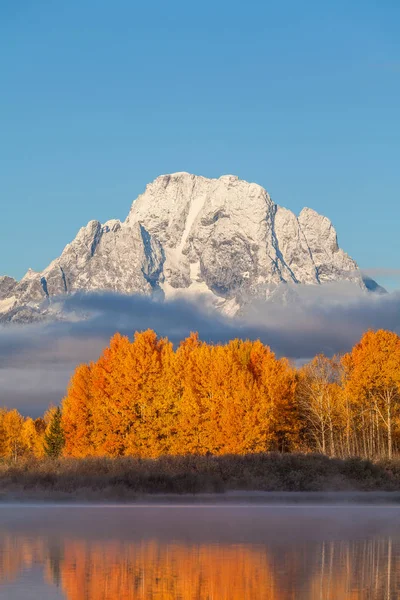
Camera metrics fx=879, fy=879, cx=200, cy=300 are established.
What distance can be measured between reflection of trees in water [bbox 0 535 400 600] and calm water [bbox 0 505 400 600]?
2cm

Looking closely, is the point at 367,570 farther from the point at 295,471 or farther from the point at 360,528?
the point at 295,471

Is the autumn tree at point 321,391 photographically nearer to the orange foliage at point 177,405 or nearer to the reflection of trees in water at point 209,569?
the orange foliage at point 177,405

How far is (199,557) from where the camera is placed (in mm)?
19312

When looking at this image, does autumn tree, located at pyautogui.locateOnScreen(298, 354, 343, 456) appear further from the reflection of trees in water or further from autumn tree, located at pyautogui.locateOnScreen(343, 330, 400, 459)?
the reflection of trees in water

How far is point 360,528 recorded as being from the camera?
27.9 m

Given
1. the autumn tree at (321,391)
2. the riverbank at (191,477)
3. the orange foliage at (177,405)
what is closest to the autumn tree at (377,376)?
the autumn tree at (321,391)

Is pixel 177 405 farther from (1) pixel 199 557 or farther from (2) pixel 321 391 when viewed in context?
(1) pixel 199 557

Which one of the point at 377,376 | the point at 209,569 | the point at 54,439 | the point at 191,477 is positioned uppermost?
the point at 377,376

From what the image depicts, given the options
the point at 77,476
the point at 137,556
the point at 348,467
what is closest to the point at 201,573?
the point at 137,556

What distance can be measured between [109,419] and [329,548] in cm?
4561

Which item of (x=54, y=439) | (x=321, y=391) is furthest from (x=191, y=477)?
(x=54, y=439)

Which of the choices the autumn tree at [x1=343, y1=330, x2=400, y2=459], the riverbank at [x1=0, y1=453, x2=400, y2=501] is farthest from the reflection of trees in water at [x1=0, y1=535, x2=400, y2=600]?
the autumn tree at [x1=343, y1=330, x2=400, y2=459]

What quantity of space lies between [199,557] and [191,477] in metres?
29.5

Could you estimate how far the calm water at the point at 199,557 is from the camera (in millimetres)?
14883
